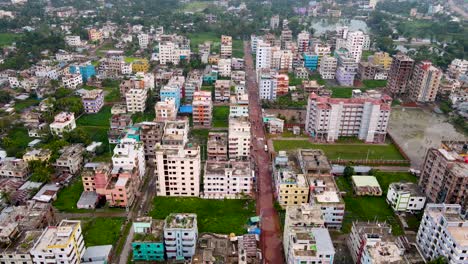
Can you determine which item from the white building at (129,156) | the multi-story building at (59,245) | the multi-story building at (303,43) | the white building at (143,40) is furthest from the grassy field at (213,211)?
the white building at (143,40)

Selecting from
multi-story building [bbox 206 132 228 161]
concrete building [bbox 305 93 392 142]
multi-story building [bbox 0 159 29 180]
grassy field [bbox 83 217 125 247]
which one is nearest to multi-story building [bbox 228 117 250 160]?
multi-story building [bbox 206 132 228 161]

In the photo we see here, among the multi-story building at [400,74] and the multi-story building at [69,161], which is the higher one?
the multi-story building at [400,74]

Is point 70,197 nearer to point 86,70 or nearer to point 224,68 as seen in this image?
point 86,70

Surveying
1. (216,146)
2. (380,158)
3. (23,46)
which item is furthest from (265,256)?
(23,46)

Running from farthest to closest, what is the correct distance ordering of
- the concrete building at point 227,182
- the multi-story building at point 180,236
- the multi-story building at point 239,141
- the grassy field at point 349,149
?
the grassy field at point 349,149
the multi-story building at point 239,141
the concrete building at point 227,182
the multi-story building at point 180,236

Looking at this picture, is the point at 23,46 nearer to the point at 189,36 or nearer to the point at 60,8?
the point at 189,36

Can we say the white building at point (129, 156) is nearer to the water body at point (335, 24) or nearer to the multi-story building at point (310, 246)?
the multi-story building at point (310, 246)
